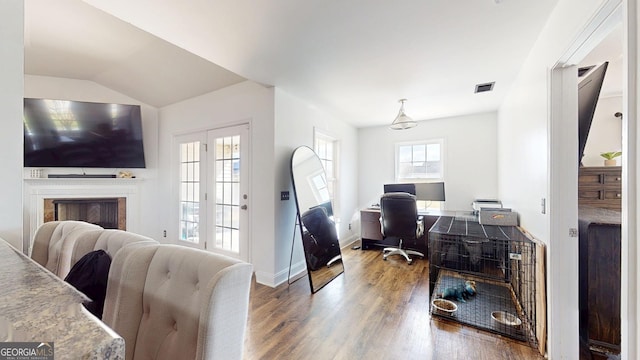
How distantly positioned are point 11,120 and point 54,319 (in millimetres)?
1126

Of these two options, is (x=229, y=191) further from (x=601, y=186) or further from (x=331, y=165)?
(x=601, y=186)

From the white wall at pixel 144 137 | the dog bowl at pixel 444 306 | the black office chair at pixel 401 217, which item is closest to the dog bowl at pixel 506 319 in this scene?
the dog bowl at pixel 444 306

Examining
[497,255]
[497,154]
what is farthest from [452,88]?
[497,255]

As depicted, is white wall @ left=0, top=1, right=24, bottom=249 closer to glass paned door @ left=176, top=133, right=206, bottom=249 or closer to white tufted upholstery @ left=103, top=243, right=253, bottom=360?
white tufted upholstery @ left=103, top=243, right=253, bottom=360

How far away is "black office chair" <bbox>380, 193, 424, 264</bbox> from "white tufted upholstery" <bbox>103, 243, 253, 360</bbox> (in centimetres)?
283

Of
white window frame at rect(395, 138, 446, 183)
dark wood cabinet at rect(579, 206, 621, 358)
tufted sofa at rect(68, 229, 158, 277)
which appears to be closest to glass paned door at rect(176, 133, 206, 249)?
tufted sofa at rect(68, 229, 158, 277)

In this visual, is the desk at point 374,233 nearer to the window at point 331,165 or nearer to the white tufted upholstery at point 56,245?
the window at point 331,165

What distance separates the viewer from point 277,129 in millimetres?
2938

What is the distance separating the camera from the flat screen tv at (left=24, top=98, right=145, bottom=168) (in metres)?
3.44

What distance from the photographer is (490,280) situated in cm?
286

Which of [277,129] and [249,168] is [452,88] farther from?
[249,168]

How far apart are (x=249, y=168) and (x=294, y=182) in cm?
63

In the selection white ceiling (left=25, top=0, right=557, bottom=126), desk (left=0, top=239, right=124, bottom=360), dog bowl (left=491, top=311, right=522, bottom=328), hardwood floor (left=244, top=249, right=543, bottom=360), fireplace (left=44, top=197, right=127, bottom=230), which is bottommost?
hardwood floor (left=244, top=249, right=543, bottom=360)

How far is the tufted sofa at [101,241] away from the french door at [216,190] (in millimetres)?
1748
